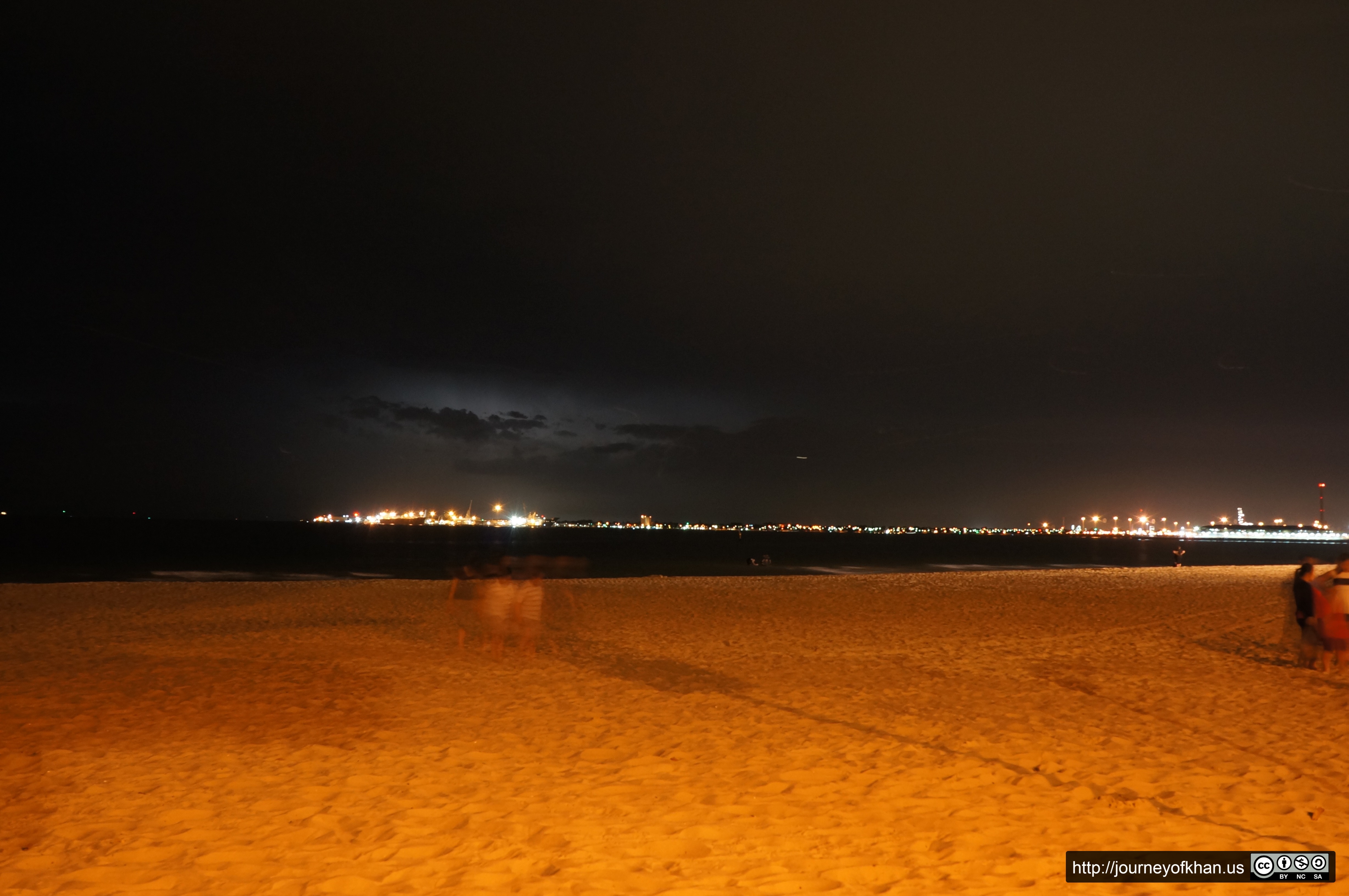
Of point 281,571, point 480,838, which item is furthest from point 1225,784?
point 281,571

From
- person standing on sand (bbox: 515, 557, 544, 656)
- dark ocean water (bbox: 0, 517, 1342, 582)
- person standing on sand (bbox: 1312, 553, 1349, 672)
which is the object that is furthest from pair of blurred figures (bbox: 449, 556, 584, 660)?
person standing on sand (bbox: 1312, 553, 1349, 672)

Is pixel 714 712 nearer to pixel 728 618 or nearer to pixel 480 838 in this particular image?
pixel 480 838

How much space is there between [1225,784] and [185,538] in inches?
4362

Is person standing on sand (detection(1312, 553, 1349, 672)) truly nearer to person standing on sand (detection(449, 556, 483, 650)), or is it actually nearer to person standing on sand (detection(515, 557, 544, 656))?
person standing on sand (detection(515, 557, 544, 656))

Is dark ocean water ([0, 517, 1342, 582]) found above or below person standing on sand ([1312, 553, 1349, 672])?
below

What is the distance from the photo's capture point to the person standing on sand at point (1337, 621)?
9859 millimetres

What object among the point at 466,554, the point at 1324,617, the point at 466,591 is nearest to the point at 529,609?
the point at 466,591

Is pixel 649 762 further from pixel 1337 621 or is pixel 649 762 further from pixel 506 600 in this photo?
pixel 1337 621

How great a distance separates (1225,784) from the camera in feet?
18.4

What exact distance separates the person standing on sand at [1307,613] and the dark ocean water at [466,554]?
12.0 meters

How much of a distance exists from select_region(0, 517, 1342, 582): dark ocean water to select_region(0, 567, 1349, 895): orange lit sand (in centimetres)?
547

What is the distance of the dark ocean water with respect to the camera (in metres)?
41.3

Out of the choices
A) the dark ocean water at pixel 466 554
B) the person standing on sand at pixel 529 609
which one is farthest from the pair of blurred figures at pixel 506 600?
the dark ocean water at pixel 466 554

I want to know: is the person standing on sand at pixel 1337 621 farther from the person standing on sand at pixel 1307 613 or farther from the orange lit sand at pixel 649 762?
the orange lit sand at pixel 649 762
